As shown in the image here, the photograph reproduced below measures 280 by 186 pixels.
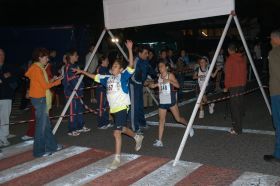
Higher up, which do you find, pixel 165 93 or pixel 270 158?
pixel 165 93

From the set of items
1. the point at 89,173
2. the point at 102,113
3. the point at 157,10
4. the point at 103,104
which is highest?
the point at 157,10

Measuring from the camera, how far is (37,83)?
725cm

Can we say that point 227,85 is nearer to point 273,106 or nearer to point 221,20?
point 273,106

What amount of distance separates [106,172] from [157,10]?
3557 millimetres

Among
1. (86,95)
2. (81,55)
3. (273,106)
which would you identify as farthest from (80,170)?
(81,55)

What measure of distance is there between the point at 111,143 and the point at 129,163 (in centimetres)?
155

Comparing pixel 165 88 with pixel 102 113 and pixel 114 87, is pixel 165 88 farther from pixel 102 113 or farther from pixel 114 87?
pixel 102 113

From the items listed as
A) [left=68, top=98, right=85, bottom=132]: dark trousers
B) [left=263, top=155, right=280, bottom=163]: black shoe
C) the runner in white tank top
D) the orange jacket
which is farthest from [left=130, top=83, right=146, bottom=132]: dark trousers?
[left=263, top=155, right=280, bottom=163]: black shoe

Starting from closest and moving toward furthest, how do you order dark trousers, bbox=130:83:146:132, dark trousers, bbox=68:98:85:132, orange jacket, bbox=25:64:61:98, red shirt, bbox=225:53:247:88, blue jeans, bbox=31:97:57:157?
1. orange jacket, bbox=25:64:61:98
2. blue jeans, bbox=31:97:57:157
3. red shirt, bbox=225:53:247:88
4. dark trousers, bbox=130:83:146:132
5. dark trousers, bbox=68:98:85:132

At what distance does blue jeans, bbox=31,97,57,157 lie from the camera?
738 cm

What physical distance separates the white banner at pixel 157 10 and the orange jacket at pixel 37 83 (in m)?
2.42

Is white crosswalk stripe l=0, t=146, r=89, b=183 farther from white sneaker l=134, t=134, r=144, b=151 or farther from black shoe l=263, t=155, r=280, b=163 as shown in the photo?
black shoe l=263, t=155, r=280, b=163

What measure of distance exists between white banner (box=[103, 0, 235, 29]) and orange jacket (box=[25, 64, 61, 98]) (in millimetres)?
2418

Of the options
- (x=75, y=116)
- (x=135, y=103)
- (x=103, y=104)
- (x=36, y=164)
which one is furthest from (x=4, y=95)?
(x=135, y=103)
